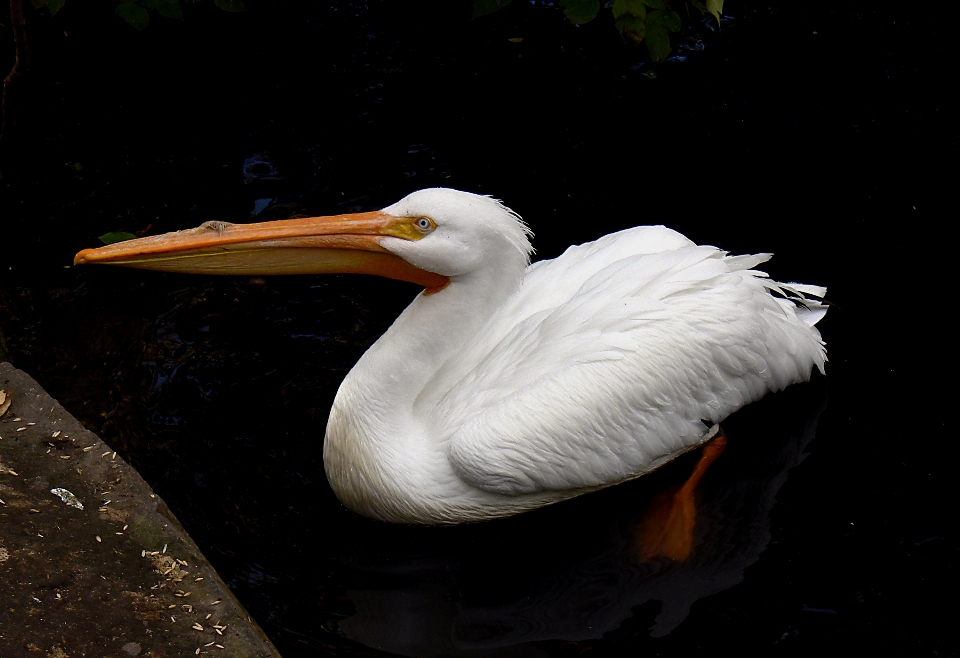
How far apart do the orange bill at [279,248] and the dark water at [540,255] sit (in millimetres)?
744

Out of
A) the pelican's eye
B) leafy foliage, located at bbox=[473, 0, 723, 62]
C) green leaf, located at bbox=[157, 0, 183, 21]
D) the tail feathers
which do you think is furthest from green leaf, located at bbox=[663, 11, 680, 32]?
green leaf, located at bbox=[157, 0, 183, 21]

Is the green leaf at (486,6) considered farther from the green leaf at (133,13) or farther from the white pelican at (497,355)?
the green leaf at (133,13)

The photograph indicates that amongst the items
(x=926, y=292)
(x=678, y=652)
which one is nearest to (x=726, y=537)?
(x=678, y=652)

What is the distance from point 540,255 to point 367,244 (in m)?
1.52

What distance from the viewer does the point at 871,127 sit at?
17.1 ft

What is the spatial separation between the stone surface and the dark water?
0.53 metres

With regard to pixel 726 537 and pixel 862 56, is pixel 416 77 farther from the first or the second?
pixel 726 537

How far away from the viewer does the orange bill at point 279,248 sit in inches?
127

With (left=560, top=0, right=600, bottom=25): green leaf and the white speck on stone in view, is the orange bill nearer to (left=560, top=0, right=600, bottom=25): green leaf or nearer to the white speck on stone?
the white speck on stone

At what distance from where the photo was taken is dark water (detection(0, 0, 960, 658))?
3264 millimetres

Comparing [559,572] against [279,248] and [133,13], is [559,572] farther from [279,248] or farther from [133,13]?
[133,13]

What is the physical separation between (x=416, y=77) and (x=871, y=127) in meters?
2.35

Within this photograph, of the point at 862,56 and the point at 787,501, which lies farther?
the point at 862,56

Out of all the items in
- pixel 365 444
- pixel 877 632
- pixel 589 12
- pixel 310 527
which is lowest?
pixel 877 632
